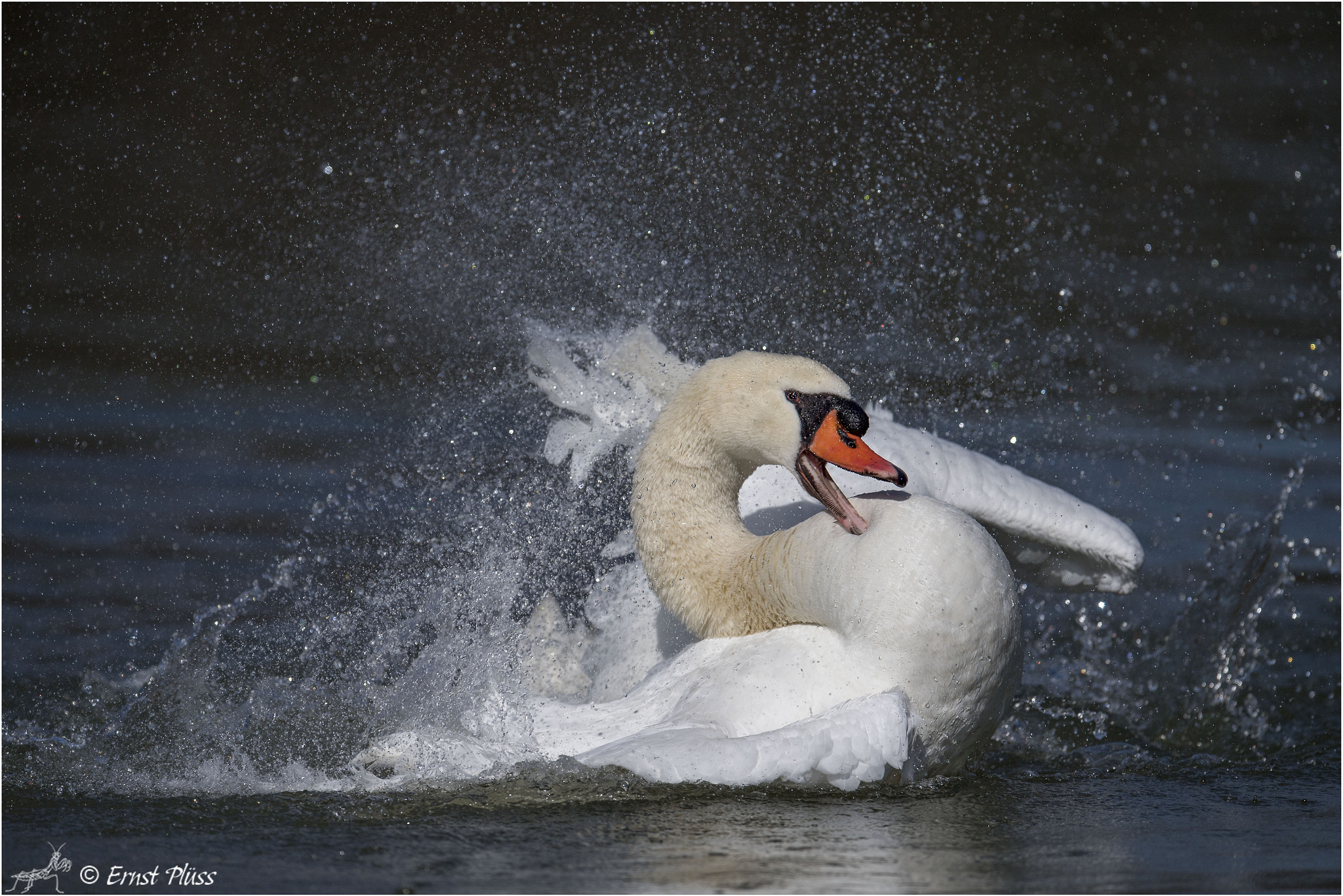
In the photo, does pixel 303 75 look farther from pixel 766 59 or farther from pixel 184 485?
pixel 184 485

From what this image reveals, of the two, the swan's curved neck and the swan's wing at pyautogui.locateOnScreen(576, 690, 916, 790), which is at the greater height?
the swan's curved neck

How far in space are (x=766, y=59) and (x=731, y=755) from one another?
31.2 ft

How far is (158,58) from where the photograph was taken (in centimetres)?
1267

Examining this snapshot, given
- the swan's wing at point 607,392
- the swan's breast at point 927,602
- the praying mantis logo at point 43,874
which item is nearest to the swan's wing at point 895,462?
the swan's wing at point 607,392

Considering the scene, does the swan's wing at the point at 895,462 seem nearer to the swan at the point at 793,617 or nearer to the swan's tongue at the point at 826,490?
the swan at the point at 793,617

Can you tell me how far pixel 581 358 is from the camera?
19.1 feet

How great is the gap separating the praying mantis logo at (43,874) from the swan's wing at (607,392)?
229 centimetres

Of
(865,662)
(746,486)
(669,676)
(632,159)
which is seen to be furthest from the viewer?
(632,159)

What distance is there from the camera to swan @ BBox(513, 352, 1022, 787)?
3.81m

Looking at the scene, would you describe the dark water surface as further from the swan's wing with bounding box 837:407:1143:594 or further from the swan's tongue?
the swan's tongue

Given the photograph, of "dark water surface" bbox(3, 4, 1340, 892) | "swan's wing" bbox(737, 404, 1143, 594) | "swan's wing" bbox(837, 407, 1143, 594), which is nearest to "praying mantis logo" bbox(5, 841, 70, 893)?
"dark water surface" bbox(3, 4, 1340, 892)

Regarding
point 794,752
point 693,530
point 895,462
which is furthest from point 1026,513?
point 794,752

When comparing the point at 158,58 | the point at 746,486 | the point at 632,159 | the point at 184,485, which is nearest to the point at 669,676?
the point at 746,486

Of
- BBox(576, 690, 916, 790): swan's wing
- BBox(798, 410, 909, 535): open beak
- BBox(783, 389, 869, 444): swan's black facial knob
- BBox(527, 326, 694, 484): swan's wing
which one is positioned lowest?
BBox(576, 690, 916, 790): swan's wing
